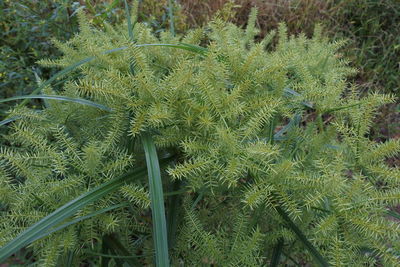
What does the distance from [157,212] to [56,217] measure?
144 mm

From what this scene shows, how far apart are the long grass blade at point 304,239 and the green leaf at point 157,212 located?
197 mm

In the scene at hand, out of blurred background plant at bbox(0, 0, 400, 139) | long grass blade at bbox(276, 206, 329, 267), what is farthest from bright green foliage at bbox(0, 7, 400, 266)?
blurred background plant at bbox(0, 0, 400, 139)

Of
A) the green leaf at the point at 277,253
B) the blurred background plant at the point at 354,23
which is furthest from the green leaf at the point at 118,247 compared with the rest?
the blurred background plant at the point at 354,23

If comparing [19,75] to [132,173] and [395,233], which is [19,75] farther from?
[395,233]

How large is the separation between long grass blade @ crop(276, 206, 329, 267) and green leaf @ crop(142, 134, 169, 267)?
0.20 metres

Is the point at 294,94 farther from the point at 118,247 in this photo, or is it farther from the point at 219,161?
the point at 118,247

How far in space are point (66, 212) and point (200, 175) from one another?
0.20 meters

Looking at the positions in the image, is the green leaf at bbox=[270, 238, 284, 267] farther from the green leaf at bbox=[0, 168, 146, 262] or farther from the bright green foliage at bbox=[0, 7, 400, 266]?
the green leaf at bbox=[0, 168, 146, 262]

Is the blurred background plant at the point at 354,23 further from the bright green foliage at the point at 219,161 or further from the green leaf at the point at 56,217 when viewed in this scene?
the green leaf at the point at 56,217

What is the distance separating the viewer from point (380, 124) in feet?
7.59

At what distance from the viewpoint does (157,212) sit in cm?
51

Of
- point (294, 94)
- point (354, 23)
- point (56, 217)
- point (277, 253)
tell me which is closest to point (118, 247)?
point (56, 217)

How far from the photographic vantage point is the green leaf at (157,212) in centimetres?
49

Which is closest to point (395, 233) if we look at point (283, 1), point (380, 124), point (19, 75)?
point (19, 75)
